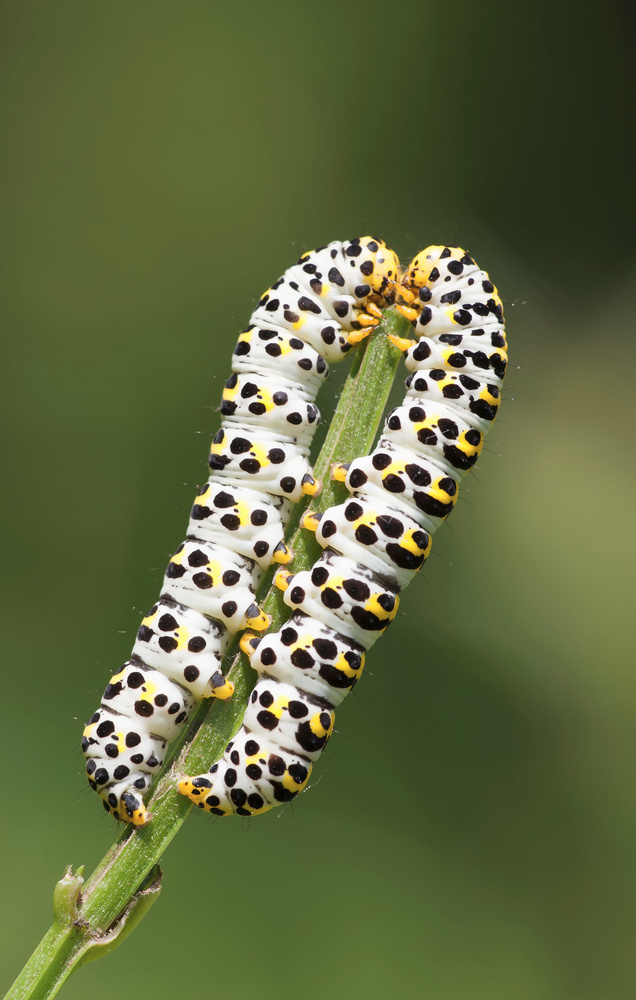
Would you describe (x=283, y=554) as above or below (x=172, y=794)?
above

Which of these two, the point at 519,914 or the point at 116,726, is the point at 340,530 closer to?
the point at 116,726

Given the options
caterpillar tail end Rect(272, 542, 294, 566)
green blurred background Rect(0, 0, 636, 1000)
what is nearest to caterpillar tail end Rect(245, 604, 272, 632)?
caterpillar tail end Rect(272, 542, 294, 566)

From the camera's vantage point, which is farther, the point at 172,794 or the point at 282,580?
the point at 282,580

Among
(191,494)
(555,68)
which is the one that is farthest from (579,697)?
(555,68)

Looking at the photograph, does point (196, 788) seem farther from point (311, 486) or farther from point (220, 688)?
point (311, 486)

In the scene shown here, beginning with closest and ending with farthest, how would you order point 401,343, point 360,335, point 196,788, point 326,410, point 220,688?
point 196,788 < point 220,688 < point 401,343 < point 360,335 < point 326,410

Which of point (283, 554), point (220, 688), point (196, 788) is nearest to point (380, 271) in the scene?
point (283, 554)
